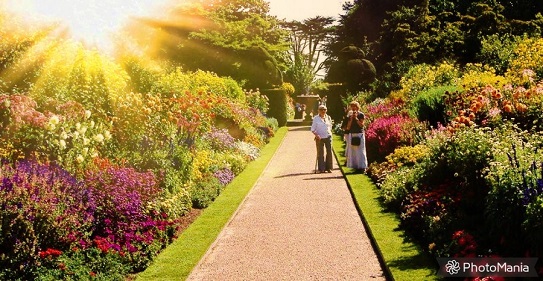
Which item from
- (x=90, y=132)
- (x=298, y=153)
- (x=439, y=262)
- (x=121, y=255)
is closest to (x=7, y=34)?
(x=90, y=132)

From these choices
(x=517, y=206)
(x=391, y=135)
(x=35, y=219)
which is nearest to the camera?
(x=517, y=206)

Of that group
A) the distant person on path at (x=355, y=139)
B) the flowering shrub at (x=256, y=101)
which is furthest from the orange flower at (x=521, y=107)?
the flowering shrub at (x=256, y=101)

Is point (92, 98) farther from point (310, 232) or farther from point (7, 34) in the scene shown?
point (310, 232)

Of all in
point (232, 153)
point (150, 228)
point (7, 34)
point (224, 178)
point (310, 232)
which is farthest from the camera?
point (232, 153)

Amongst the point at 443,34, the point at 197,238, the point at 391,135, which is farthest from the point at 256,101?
the point at 197,238

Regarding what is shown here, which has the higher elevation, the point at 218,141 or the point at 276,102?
the point at 276,102

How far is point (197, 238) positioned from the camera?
8.90m

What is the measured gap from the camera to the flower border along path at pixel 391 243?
6848 millimetres

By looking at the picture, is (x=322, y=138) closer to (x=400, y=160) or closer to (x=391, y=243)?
(x=400, y=160)

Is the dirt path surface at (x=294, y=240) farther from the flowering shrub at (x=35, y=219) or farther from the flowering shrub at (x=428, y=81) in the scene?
the flowering shrub at (x=428, y=81)

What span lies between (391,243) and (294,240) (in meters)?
1.52

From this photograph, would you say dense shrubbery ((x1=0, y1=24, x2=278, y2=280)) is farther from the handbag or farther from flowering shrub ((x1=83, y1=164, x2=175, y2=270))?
the handbag

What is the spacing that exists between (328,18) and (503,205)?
63.8m

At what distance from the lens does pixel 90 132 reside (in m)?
10.2
